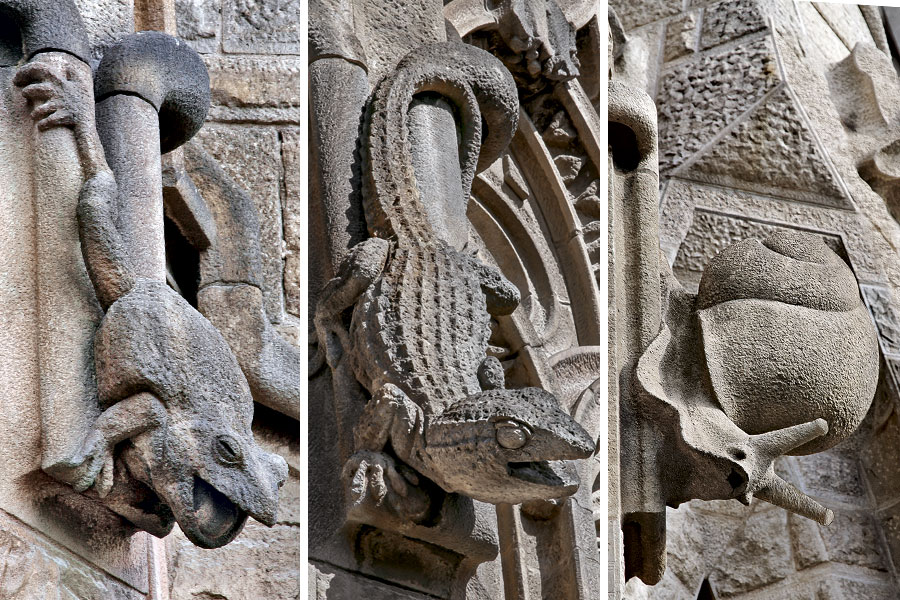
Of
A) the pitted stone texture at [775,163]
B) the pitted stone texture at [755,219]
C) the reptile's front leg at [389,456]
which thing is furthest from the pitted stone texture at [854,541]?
the reptile's front leg at [389,456]

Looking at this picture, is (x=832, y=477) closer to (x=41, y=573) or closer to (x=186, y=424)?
(x=186, y=424)

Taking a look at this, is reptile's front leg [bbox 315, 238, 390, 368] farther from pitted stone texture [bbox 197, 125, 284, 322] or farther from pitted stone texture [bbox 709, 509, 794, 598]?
pitted stone texture [bbox 709, 509, 794, 598]

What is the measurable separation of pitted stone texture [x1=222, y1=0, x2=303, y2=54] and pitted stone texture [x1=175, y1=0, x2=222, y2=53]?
0.01m

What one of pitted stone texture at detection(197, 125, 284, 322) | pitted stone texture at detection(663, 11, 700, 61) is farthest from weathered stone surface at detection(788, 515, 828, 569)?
pitted stone texture at detection(197, 125, 284, 322)

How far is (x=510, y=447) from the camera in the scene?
176 cm

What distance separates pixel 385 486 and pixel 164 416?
363 mm

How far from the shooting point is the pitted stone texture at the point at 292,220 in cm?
223

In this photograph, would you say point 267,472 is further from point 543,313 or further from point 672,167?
point 672,167

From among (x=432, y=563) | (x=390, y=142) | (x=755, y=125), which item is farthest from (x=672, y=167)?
(x=432, y=563)

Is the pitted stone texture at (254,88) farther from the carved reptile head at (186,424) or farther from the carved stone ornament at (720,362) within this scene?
the carved reptile head at (186,424)

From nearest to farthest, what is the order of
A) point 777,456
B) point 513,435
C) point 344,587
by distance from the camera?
point 513,435 → point 344,587 → point 777,456

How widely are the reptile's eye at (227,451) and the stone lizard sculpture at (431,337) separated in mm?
301

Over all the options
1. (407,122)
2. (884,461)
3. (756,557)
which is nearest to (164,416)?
(407,122)

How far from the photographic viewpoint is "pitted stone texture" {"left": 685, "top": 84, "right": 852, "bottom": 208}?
3.00 meters
